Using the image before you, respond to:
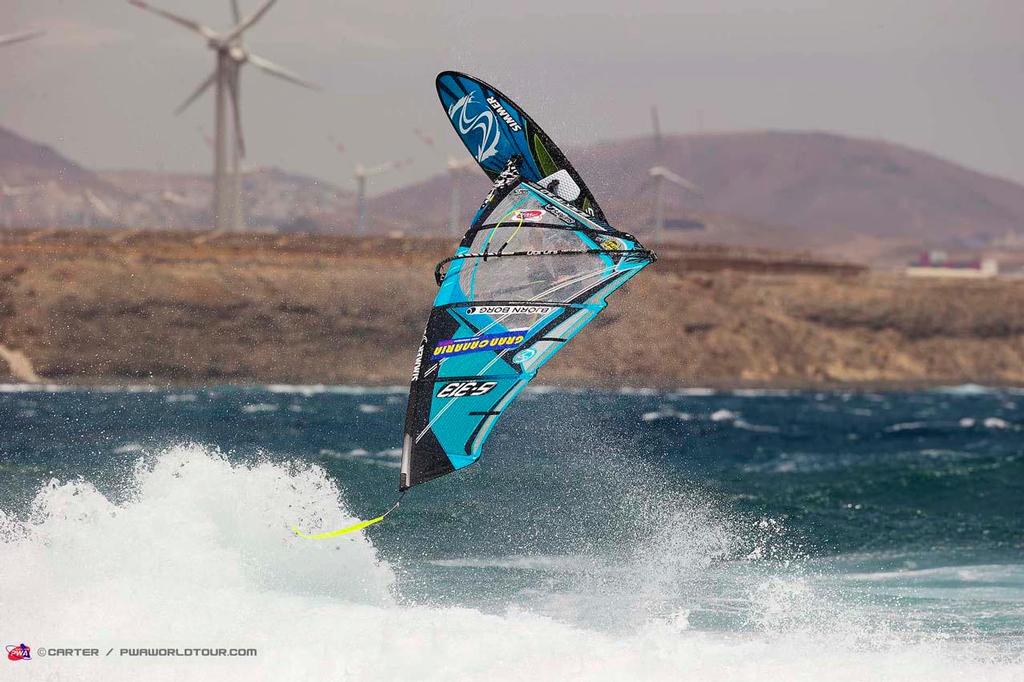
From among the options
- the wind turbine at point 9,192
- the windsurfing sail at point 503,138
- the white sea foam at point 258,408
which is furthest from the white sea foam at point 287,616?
the wind turbine at point 9,192

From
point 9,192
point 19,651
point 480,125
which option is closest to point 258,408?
point 19,651

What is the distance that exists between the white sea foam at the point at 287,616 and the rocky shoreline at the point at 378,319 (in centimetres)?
4752

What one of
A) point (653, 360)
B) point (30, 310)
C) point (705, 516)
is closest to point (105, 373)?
point (30, 310)

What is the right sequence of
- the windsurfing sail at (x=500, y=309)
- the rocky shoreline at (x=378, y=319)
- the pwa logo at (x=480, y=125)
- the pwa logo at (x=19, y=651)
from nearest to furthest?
the windsurfing sail at (x=500, y=309) < the pwa logo at (x=19, y=651) < the pwa logo at (x=480, y=125) < the rocky shoreline at (x=378, y=319)

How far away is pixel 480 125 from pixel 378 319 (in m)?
59.7

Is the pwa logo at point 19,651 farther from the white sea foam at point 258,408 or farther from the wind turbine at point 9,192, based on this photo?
the wind turbine at point 9,192

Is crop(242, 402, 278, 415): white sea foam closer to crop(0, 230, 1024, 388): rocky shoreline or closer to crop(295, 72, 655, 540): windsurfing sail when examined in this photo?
crop(0, 230, 1024, 388): rocky shoreline

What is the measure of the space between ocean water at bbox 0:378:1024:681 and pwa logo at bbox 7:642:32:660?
5.4 inches

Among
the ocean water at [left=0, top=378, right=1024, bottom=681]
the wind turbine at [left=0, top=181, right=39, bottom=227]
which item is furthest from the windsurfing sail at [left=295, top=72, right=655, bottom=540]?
the wind turbine at [left=0, top=181, right=39, bottom=227]

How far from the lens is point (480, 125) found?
12.8 metres

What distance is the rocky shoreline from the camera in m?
67.3

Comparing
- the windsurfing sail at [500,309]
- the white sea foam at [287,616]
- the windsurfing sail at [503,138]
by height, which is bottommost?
the white sea foam at [287,616]

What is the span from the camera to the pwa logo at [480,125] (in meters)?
12.7

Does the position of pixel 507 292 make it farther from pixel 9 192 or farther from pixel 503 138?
pixel 9 192
